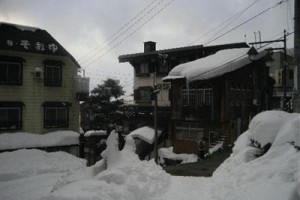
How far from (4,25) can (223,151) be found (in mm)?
20324

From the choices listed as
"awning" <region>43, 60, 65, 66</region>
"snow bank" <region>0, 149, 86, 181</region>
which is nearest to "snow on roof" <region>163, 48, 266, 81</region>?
"awning" <region>43, 60, 65, 66</region>

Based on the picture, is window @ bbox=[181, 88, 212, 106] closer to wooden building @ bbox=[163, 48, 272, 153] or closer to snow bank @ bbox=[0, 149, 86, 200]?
wooden building @ bbox=[163, 48, 272, 153]

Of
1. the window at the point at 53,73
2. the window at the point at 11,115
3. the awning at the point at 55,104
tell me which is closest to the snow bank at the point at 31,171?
the window at the point at 11,115

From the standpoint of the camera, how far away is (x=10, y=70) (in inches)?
1072

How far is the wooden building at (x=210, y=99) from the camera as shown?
1073 inches

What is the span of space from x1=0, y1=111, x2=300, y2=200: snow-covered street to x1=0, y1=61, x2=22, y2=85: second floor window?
38.1 feet

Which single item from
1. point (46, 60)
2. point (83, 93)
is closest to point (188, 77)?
point (83, 93)

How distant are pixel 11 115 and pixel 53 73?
525cm

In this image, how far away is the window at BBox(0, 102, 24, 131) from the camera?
1056 inches

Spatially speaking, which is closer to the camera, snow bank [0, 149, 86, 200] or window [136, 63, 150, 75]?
snow bank [0, 149, 86, 200]

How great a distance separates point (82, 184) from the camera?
408 inches

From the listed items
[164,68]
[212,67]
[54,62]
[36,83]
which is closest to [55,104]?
[36,83]

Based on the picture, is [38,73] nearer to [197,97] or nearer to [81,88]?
[81,88]

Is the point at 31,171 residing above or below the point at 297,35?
below
